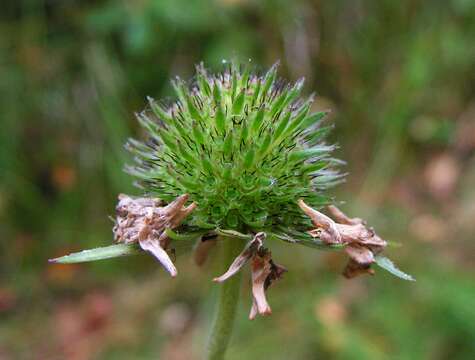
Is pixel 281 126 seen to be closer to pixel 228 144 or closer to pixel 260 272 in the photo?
pixel 228 144

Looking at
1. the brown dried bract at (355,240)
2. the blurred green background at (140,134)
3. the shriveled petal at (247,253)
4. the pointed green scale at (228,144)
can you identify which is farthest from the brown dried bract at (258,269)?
the blurred green background at (140,134)

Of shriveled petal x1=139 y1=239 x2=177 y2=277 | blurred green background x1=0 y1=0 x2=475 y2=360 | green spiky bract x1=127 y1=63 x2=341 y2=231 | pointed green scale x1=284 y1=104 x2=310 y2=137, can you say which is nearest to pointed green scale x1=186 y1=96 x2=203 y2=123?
green spiky bract x1=127 y1=63 x2=341 y2=231

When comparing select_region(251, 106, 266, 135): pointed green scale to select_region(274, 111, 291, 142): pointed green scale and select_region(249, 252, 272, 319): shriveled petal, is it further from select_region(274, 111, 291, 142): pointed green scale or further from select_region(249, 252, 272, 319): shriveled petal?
select_region(249, 252, 272, 319): shriveled petal

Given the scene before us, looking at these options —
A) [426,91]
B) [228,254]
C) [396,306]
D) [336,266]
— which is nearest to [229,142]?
[228,254]

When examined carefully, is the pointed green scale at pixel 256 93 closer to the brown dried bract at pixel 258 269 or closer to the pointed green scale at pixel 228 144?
the pointed green scale at pixel 228 144

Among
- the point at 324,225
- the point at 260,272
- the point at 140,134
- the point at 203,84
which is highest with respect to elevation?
the point at 203,84

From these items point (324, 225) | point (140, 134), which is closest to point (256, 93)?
point (324, 225)
